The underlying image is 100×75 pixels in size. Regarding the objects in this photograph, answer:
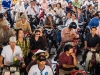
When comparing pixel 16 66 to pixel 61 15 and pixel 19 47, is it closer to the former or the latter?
pixel 19 47

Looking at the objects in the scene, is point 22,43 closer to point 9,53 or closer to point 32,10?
point 9,53

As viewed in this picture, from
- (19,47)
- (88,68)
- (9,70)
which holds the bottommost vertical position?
(88,68)

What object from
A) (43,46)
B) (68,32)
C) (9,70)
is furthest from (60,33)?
(9,70)

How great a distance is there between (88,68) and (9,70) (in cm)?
227

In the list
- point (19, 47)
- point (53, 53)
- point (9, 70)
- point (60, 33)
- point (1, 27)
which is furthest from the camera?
point (53, 53)

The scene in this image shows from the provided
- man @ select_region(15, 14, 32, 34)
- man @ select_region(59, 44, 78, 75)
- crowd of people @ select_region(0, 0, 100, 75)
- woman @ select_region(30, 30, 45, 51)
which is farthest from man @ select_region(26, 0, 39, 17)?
man @ select_region(59, 44, 78, 75)

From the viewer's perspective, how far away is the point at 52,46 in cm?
840

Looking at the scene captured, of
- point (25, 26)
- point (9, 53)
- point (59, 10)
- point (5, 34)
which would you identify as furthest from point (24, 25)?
point (59, 10)

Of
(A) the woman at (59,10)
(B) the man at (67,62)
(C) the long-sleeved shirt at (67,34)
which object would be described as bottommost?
(B) the man at (67,62)

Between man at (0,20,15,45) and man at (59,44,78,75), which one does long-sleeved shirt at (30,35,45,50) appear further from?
man at (59,44,78,75)

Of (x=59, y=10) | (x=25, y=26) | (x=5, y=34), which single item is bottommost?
(x=5, y=34)

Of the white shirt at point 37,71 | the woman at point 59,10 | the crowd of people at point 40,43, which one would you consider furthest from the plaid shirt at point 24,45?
the woman at point 59,10

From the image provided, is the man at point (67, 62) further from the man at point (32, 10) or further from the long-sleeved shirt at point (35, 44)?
the man at point (32, 10)

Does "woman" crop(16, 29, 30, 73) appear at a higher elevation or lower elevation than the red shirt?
higher
